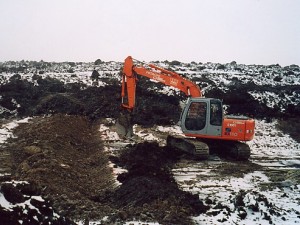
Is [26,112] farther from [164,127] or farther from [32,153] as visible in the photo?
[32,153]

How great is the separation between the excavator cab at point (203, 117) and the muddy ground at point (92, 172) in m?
1.07

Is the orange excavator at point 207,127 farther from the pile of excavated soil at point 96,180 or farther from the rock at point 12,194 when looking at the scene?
the rock at point 12,194

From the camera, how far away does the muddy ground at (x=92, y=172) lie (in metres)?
6.91

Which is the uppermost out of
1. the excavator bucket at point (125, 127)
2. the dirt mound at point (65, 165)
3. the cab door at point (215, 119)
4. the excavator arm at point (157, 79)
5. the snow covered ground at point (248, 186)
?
the excavator arm at point (157, 79)

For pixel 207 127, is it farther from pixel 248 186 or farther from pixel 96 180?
pixel 96 180

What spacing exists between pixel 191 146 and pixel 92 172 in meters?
3.55

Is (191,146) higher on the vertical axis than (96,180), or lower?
higher

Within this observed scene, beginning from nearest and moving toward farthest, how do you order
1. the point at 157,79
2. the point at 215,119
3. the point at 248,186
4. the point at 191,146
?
the point at 248,186 < the point at 191,146 < the point at 215,119 < the point at 157,79

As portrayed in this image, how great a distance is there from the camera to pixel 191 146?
11828 millimetres

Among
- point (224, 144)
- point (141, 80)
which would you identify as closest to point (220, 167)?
point (224, 144)

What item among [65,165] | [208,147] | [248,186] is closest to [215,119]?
[208,147]

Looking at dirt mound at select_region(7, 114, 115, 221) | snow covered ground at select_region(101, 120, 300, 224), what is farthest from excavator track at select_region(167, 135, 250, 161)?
dirt mound at select_region(7, 114, 115, 221)

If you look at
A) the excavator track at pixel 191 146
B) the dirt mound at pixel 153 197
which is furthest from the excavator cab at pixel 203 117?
the dirt mound at pixel 153 197

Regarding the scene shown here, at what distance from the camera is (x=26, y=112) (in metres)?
20.2
